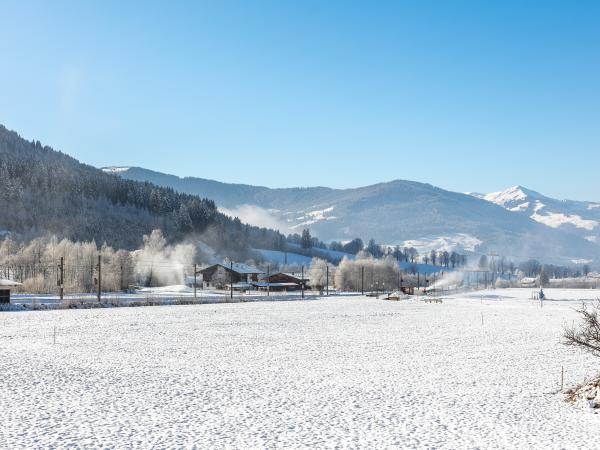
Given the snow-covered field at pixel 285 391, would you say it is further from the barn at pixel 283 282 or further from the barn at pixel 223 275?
the barn at pixel 283 282

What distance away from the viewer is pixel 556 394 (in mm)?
20109

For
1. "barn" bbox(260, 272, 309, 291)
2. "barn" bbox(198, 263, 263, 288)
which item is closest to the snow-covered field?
"barn" bbox(198, 263, 263, 288)

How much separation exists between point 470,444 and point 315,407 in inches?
201

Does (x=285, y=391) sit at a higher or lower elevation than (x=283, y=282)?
lower

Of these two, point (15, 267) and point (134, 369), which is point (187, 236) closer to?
point (15, 267)

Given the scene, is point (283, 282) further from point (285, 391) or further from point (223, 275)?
point (285, 391)

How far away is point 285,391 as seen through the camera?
20453 mm

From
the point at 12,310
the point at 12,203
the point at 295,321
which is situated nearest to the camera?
the point at 295,321

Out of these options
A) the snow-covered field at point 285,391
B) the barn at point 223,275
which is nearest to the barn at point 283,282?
the barn at point 223,275

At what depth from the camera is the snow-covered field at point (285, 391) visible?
591 inches

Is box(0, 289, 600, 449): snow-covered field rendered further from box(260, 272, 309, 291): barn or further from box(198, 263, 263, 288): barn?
box(260, 272, 309, 291): barn

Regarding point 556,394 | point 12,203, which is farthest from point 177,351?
point 12,203

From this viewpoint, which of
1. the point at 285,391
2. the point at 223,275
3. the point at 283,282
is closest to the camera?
the point at 285,391

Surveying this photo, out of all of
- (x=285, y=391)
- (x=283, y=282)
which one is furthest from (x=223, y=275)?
(x=285, y=391)
